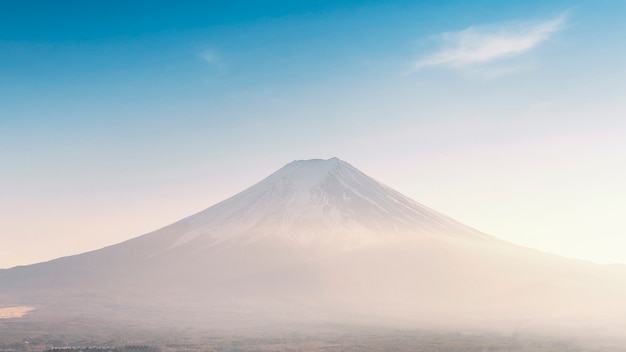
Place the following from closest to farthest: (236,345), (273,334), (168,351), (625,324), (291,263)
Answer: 1. (168,351)
2. (236,345)
3. (273,334)
4. (625,324)
5. (291,263)

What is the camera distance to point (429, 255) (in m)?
180

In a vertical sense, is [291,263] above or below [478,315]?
above

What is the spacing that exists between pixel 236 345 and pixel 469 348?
897 inches

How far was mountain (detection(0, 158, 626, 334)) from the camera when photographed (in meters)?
125

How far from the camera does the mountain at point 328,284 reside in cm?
12519

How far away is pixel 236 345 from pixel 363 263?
109 metres

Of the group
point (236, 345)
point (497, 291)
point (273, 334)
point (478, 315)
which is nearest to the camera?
point (236, 345)

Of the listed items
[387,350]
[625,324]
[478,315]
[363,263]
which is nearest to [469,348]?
[387,350]

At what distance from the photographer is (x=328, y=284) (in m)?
162

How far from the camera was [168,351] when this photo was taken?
62.6m

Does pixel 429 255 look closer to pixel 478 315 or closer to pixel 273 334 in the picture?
pixel 478 315

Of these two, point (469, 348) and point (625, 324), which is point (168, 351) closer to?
point (469, 348)

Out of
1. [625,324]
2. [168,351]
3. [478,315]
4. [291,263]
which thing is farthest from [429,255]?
[168,351]

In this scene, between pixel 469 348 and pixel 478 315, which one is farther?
pixel 478 315
